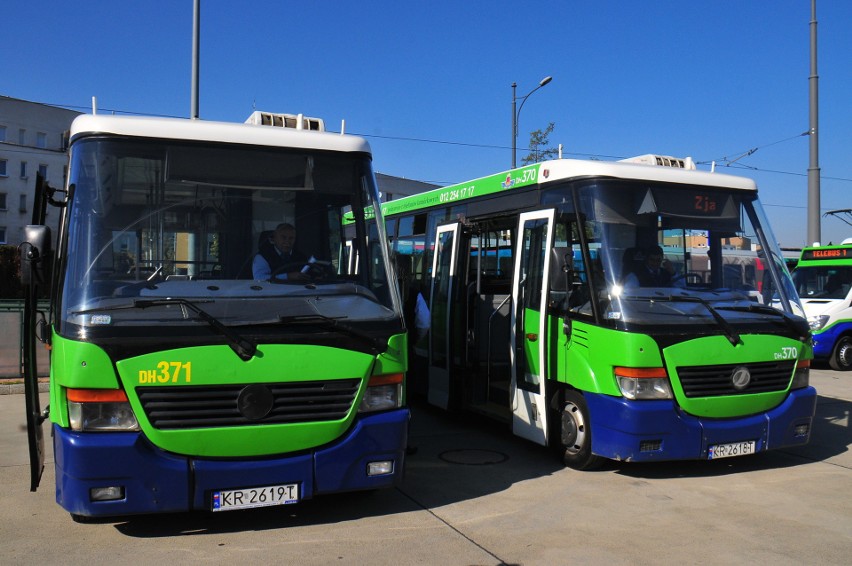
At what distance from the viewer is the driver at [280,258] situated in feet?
19.1

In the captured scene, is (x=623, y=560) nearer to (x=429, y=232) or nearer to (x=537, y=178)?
(x=537, y=178)

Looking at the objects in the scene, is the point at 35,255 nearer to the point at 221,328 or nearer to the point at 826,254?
the point at 221,328

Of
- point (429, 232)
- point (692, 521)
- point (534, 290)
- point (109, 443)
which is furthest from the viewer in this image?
point (429, 232)

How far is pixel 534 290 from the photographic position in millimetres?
8039

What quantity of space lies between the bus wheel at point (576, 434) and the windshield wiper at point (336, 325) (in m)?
2.51

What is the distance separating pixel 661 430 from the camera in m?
6.84

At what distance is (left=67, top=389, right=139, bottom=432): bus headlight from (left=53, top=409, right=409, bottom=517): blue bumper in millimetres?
59

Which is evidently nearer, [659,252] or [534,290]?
[659,252]

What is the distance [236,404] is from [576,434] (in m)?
3.48

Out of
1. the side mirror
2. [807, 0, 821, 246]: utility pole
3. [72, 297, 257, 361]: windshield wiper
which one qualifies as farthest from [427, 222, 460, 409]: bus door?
[807, 0, 821, 246]: utility pole

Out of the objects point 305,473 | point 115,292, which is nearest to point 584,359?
point 305,473

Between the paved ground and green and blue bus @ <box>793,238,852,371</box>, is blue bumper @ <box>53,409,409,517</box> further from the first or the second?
green and blue bus @ <box>793,238,852,371</box>

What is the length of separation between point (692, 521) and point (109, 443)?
4139 mm

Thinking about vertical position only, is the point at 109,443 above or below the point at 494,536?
above
